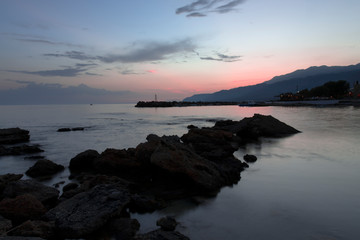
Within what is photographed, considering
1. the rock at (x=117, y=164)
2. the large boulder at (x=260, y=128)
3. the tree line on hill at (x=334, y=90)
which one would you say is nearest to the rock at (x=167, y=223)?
the rock at (x=117, y=164)

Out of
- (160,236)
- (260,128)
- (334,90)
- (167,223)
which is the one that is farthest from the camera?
(334,90)

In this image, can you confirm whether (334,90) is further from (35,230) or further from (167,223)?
(35,230)

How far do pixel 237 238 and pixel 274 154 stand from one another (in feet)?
36.9

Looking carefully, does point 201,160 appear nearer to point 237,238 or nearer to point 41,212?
point 237,238

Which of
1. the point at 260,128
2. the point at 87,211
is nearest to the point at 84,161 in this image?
the point at 87,211

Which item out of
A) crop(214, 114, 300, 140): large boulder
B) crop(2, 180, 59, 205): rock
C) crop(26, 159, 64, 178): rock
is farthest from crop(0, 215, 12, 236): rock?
crop(214, 114, 300, 140): large boulder

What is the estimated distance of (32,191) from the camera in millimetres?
7934

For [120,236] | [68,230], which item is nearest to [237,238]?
[120,236]

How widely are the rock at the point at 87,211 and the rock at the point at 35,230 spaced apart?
0.16 meters

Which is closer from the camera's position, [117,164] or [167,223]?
[167,223]

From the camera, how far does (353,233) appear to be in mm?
6039

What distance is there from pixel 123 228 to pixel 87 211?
→ 112 cm

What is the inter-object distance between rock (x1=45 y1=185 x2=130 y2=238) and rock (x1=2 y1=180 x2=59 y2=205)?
1.52 meters

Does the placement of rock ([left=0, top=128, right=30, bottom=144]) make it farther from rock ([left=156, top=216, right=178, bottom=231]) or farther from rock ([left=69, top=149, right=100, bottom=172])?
rock ([left=156, top=216, right=178, bottom=231])
